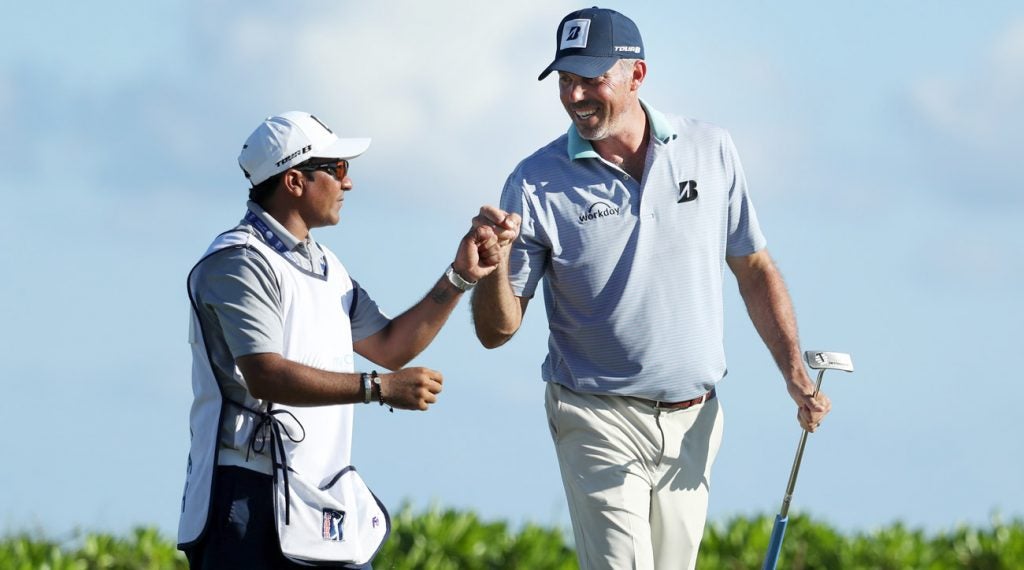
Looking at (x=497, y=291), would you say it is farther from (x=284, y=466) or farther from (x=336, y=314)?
(x=284, y=466)

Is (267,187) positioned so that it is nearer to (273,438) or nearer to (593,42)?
(273,438)

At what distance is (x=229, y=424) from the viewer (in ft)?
13.8

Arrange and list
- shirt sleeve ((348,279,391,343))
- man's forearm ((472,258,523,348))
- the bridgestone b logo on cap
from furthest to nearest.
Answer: the bridgestone b logo on cap → man's forearm ((472,258,523,348)) → shirt sleeve ((348,279,391,343))

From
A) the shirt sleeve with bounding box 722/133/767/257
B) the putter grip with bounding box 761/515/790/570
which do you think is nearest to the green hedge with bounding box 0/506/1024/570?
the putter grip with bounding box 761/515/790/570

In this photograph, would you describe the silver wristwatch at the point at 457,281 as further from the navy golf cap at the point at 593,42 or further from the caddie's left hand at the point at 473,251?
the navy golf cap at the point at 593,42

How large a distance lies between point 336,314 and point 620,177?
1500 millimetres

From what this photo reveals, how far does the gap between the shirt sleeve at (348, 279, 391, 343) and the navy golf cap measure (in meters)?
1.25

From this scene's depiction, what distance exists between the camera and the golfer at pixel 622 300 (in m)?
5.30

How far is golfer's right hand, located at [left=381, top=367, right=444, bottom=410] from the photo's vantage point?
3.98 meters

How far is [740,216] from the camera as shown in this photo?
5.72 meters

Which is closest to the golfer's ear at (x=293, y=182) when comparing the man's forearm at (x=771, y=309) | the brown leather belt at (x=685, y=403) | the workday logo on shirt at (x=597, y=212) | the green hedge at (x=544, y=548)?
the workday logo on shirt at (x=597, y=212)

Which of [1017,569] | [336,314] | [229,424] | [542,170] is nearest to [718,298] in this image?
[542,170]

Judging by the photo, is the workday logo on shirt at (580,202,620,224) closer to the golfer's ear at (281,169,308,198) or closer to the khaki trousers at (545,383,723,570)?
the khaki trousers at (545,383,723,570)

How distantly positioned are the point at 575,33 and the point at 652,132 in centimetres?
48
